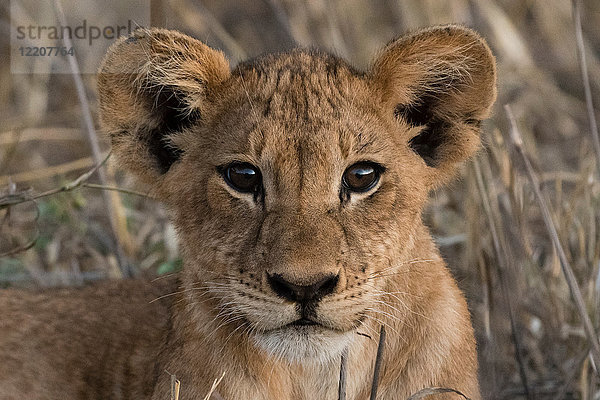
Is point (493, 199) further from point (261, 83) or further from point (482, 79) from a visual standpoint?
point (261, 83)

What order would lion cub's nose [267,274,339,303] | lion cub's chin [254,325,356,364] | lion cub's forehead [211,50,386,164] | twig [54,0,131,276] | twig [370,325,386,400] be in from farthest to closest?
twig [54,0,131,276] < lion cub's forehead [211,50,386,164] < twig [370,325,386,400] < lion cub's chin [254,325,356,364] < lion cub's nose [267,274,339,303]

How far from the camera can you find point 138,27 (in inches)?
150

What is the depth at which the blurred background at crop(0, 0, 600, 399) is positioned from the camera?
16.3ft

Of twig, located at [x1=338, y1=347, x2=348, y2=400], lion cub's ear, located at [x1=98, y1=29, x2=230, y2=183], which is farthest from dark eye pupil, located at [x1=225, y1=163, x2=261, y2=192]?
twig, located at [x1=338, y1=347, x2=348, y2=400]

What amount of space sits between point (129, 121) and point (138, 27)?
0.38 metres

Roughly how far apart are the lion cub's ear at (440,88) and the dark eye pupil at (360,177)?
36cm

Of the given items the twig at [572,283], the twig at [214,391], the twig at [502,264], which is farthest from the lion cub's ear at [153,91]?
the twig at [502,264]

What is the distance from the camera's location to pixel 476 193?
546 cm

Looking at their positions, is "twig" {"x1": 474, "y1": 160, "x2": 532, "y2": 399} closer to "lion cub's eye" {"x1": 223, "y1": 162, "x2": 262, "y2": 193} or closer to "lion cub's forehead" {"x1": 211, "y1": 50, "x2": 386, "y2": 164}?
"lion cub's forehead" {"x1": 211, "y1": 50, "x2": 386, "y2": 164}

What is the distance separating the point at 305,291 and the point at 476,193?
2633mm

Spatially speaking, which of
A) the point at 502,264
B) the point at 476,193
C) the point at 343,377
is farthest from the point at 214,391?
the point at 476,193

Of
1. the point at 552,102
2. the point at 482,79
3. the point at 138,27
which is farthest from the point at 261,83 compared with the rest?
the point at 552,102

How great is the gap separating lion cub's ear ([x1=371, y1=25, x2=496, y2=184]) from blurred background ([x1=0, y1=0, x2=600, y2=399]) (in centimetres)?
24

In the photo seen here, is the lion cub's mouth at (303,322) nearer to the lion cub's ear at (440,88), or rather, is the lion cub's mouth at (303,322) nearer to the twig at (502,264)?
the lion cub's ear at (440,88)
